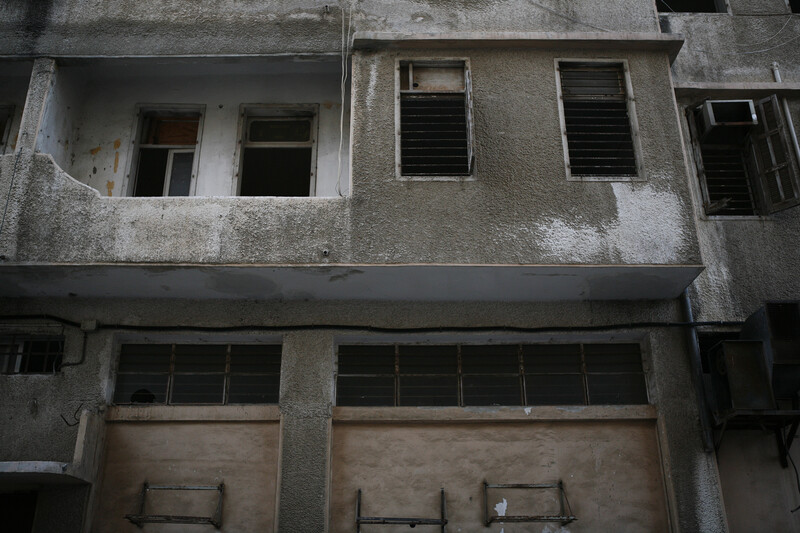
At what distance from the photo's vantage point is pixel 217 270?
25.9 ft

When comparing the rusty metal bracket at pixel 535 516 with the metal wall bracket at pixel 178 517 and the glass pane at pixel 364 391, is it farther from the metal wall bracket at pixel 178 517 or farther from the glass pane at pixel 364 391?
the metal wall bracket at pixel 178 517

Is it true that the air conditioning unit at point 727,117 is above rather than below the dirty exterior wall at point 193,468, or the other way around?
above

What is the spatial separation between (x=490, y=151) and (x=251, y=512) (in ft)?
15.1

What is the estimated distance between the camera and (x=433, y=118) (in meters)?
8.59

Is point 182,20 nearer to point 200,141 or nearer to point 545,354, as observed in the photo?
point 200,141

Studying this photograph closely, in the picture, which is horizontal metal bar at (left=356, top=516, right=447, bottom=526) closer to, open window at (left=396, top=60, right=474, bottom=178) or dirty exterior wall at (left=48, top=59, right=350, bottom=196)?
open window at (left=396, top=60, right=474, bottom=178)

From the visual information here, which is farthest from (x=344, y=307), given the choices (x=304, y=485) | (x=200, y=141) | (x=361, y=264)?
(x=200, y=141)

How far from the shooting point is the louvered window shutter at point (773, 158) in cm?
863

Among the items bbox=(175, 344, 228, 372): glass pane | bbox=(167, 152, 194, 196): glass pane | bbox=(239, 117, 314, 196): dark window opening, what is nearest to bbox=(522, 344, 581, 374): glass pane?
bbox=(239, 117, 314, 196): dark window opening

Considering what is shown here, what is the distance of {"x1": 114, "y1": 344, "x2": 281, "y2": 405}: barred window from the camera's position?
838 cm

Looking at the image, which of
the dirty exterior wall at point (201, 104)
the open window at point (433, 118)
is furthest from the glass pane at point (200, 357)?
the open window at point (433, 118)

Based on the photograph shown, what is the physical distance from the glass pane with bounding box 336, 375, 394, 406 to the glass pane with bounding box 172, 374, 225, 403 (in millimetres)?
1341

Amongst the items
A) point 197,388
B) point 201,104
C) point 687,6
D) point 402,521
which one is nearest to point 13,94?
point 201,104

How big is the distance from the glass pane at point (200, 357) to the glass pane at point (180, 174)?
6.68 feet
